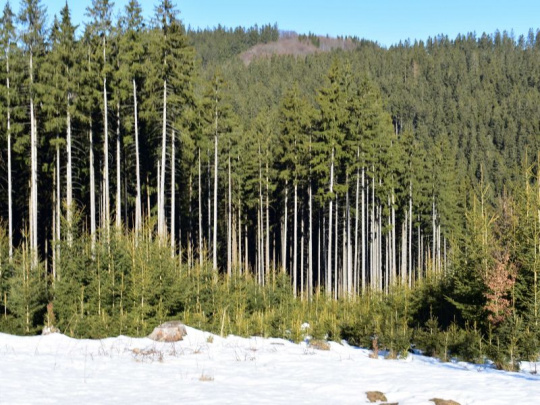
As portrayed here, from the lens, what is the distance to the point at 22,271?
16.2 m

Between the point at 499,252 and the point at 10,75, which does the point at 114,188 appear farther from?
the point at 499,252

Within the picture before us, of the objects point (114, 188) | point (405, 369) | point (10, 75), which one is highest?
point (10, 75)

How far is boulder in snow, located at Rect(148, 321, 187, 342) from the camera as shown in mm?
14938

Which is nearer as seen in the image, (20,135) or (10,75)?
(10,75)

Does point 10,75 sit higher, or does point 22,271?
point 10,75

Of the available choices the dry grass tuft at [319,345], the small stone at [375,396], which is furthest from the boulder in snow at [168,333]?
the small stone at [375,396]

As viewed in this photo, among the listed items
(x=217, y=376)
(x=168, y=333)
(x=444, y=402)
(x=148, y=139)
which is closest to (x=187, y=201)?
(x=148, y=139)

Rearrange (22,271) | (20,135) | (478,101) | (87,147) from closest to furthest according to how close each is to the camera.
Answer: (22,271)
(20,135)
(87,147)
(478,101)

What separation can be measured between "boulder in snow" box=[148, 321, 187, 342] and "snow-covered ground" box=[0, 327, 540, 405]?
26 centimetres

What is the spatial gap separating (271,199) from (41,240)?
63.9 feet

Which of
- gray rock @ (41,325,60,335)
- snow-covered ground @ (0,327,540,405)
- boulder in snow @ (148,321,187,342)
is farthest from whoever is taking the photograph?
gray rock @ (41,325,60,335)

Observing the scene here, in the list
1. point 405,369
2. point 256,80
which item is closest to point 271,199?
point 405,369

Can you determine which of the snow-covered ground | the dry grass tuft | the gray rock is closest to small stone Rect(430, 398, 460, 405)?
the snow-covered ground

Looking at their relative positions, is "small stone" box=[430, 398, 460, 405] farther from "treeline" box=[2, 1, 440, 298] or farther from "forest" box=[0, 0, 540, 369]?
"treeline" box=[2, 1, 440, 298]
